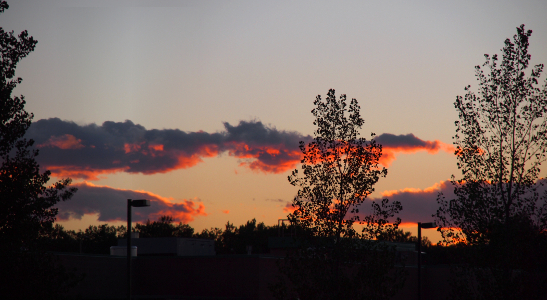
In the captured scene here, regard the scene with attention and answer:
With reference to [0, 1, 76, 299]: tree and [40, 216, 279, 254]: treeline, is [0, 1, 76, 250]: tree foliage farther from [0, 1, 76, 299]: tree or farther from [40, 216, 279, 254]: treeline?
[40, 216, 279, 254]: treeline

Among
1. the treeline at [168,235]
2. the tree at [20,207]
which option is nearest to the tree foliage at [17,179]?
the tree at [20,207]

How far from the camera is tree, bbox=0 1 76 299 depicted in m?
17.3

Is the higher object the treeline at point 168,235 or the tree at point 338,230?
the tree at point 338,230

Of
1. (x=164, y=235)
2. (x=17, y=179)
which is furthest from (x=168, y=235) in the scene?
(x=17, y=179)

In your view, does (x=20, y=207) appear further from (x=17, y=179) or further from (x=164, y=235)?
(x=164, y=235)

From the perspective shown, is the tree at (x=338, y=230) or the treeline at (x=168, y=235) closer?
the tree at (x=338, y=230)

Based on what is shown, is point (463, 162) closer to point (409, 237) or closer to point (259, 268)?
point (259, 268)

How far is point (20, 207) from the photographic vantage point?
59.2ft

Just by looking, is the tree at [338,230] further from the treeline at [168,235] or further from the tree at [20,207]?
the treeline at [168,235]

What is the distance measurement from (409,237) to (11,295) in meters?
150

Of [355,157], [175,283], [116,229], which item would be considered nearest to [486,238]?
[355,157]

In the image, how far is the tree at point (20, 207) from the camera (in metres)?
17.3

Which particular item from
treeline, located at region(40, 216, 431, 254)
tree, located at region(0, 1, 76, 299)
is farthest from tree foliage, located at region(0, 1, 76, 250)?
treeline, located at region(40, 216, 431, 254)

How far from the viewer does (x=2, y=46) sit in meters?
19.2
